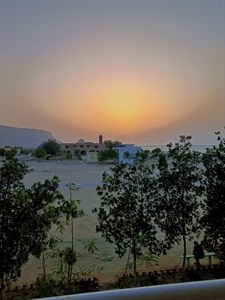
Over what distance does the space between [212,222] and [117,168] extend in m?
0.75

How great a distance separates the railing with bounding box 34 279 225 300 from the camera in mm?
607

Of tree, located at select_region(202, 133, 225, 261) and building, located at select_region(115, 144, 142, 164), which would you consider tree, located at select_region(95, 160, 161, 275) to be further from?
tree, located at select_region(202, 133, 225, 261)

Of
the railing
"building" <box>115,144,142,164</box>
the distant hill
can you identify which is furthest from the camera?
"building" <box>115,144,142,164</box>

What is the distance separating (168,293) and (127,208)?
148 centimetres

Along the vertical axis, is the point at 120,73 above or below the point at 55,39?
below

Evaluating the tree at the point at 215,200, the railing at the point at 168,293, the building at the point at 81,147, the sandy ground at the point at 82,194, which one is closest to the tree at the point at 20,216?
the sandy ground at the point at 82,194

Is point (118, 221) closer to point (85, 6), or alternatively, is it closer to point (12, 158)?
point (12, 158)

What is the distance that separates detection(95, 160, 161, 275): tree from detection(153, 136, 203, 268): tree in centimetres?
9

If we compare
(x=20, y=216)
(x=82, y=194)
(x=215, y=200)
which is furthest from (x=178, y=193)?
(x=20, y=216)

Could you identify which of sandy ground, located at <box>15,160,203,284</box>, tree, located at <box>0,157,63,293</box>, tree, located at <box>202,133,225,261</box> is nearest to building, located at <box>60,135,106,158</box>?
sandy ground, located at <box>15,160,203,284</box>

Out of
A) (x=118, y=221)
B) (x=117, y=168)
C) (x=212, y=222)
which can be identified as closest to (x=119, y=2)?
(x=117, y=168)

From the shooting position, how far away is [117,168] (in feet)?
6.75

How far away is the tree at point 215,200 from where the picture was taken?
6.91 ft

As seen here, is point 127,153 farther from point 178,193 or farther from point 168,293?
point 168,293
